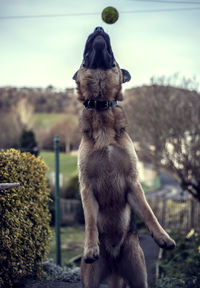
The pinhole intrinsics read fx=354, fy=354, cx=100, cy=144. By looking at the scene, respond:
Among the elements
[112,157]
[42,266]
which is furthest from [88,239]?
[42,266]

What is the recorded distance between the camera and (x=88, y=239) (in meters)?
2.91

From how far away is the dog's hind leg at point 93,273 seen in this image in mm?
3143

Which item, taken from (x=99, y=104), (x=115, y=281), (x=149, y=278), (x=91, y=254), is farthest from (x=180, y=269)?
(x=99, y=104)

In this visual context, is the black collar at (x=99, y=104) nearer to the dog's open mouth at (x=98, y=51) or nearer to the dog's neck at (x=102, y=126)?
the dog's neck at (x=102, y=126)

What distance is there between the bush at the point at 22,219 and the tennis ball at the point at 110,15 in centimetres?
252

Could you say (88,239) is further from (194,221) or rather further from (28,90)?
(28,90)

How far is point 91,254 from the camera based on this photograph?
278cm

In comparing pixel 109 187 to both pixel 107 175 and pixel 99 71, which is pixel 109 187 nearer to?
pixel 107 175

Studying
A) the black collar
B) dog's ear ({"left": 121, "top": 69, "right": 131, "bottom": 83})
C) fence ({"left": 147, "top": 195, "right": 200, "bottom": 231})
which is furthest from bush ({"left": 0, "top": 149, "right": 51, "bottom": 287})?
fence ({"left": 147, "top": 195, "right": 200, "bottom": 231})

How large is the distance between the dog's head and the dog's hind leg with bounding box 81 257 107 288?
1484 millimetres

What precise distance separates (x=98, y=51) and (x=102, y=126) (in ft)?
2.15

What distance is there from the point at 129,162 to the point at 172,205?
11.4 m

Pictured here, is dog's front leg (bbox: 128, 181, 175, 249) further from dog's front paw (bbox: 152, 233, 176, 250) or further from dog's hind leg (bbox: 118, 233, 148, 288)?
dog's hind leg (bbox: 118, 233, 148, 288)

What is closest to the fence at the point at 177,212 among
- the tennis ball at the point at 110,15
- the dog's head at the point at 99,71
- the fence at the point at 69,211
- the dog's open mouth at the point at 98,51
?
the fence at the point at 69,211
